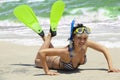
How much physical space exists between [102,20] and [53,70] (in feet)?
17.7

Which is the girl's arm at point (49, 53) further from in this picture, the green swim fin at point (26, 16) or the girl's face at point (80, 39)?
the green swim fin at point (26, 16)

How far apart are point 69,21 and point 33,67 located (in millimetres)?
5469

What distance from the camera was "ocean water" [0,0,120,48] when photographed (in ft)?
23.6

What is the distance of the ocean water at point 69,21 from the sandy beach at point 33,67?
1.92 feet

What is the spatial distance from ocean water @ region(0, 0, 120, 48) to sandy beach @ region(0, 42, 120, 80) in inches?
23.0

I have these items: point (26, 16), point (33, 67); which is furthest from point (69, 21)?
point (33, 67)

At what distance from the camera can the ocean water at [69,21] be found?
720cm

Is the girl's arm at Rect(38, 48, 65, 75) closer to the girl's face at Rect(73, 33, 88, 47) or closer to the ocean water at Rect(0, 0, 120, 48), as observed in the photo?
the girl's face at Rect(73, 33, 88, 47)

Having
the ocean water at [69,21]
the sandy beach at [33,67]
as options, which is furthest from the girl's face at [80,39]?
the ocean water at [69,21]

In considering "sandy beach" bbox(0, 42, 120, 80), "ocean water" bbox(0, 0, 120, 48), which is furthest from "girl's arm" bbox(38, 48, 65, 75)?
"ocean water" bbox(0, 0, 120, 48)

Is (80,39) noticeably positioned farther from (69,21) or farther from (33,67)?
(69,21)

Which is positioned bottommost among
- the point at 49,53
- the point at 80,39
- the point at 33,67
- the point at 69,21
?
the point at 33,67

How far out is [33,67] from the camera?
17.2 ft

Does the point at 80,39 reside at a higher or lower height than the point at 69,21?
higher
